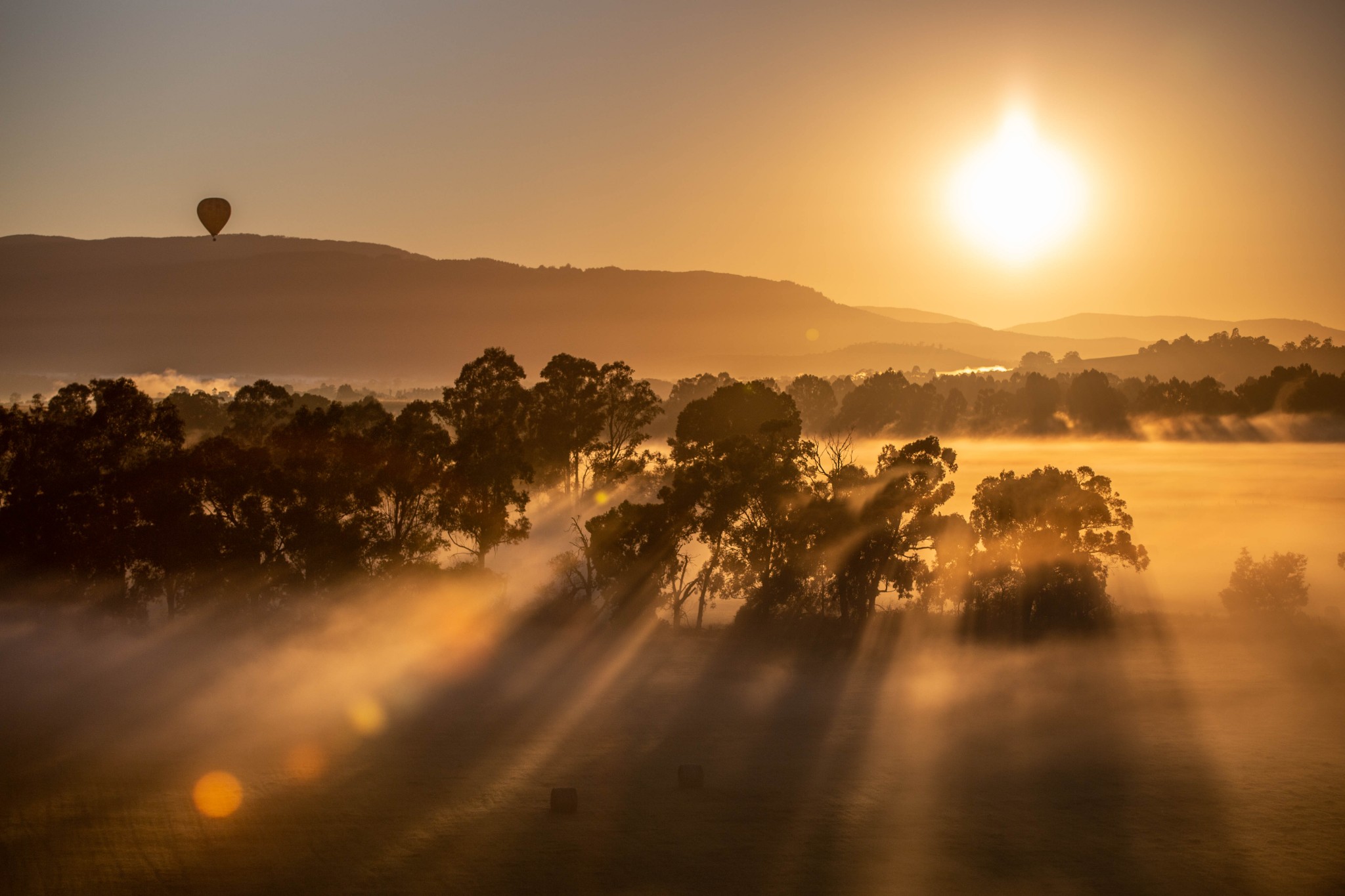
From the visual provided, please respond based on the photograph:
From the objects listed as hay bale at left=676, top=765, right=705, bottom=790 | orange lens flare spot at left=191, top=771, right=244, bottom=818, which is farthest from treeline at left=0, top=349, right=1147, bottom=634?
hay bale at left=676, top=765, right=705, bottom=790

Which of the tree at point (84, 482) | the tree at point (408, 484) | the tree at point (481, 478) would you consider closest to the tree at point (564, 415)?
the tree at point (481, 478)

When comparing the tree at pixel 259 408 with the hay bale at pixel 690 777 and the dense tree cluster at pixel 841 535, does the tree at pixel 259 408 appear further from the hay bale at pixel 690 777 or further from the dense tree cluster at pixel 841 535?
the hay bale at pixel 690 777

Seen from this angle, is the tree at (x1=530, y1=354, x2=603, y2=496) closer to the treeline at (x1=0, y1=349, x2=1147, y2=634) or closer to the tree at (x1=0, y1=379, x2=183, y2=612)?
the treeline at (x1=0, y1=349, x2=1147, y2=634)

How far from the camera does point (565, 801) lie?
40125mm

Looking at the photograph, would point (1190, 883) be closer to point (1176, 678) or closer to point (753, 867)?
point (753, 867)

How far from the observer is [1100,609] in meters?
74.1

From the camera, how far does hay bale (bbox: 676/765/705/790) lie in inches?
1738

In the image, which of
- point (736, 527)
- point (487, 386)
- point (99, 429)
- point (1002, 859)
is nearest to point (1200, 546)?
point (736, 527)

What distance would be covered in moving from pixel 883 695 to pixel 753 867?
2636 centimetres

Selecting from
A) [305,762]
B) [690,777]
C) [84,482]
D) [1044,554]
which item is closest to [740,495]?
[1044,554]

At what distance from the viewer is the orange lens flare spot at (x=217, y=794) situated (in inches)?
1531

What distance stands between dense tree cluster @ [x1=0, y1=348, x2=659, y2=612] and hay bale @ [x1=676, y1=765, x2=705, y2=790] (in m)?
22.5

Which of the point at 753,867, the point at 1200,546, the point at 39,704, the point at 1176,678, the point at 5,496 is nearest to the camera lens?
the point at 753,867

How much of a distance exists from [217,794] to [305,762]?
16.2ft
